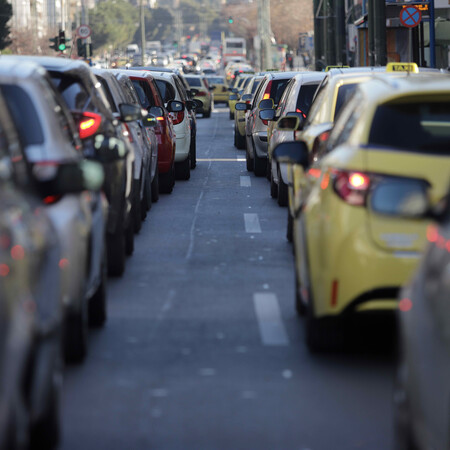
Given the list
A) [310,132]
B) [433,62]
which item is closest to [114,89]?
[310,132]

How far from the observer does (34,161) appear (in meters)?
6.95

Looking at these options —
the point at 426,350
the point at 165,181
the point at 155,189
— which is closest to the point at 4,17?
the point at 165,181

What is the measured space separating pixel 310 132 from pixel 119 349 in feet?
12.8

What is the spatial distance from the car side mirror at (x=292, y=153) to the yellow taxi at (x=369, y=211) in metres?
1.00

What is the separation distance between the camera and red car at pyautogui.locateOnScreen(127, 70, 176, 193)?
17.7m

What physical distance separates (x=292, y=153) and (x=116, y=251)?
215 cm

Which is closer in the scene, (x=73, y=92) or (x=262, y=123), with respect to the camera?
(x=73, y=92)

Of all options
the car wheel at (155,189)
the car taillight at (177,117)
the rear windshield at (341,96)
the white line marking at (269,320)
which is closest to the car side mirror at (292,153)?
the white line marking at (269,320)

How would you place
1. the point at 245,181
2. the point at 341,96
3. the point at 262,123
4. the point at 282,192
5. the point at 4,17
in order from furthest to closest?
Result: the point at 4,17
the point at 245,181
the point at 262,123
the point at 282,192
the point at 341,96

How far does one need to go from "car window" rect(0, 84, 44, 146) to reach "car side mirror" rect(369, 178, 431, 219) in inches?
106

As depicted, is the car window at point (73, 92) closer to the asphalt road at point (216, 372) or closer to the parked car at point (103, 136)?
the parked car at point (103, 136)

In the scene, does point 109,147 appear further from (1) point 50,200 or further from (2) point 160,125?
(2) point 160,125

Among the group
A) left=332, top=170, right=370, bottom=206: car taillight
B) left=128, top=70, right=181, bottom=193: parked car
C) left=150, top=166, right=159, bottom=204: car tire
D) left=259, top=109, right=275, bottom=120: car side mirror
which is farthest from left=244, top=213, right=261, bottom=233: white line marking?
left=332, top=170, right=370, bottom=206: car taillight

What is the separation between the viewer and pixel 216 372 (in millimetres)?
7070
